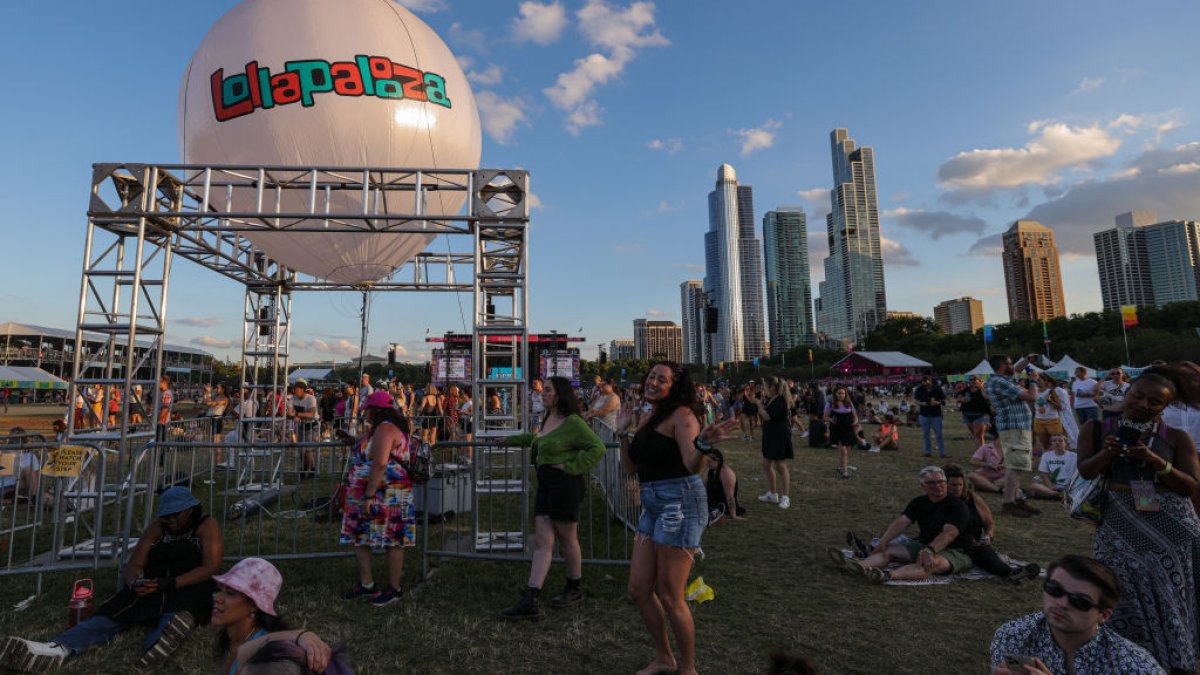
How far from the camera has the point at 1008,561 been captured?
5180 millimetres

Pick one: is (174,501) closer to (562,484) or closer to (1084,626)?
(562,484)

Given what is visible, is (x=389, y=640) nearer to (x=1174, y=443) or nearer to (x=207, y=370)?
(x=1174, y=443)

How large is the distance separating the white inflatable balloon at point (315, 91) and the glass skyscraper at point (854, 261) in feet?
515

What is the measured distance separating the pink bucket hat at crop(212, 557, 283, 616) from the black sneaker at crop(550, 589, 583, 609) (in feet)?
8.59

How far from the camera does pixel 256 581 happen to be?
7.11 feet

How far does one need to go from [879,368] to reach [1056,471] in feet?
186

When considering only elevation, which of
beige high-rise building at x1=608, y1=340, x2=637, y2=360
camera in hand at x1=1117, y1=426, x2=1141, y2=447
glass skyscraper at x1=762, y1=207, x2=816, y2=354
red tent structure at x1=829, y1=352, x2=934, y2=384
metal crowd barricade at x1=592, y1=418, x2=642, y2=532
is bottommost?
metal crowd barricade at x1=592, y1=418, x2=642, y2=532

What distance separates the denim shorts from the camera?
3125 mm

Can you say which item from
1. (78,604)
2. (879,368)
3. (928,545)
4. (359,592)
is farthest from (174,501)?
(879,368)

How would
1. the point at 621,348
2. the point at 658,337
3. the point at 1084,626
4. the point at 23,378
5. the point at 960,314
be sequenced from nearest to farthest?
1. the point at 1084,626
2. the point at 23,378
3. the point at 658,337
4. the point at 960,314
5. the point at 621,348

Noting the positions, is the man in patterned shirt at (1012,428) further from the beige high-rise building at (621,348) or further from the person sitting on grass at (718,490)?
the beige high-rise building at (621,348)

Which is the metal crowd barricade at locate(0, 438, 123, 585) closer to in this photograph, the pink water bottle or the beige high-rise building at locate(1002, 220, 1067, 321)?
the pink water bottle

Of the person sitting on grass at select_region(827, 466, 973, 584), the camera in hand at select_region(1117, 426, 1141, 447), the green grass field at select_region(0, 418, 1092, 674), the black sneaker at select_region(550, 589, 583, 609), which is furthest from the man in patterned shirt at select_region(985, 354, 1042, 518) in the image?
the black sneaker at select_region(550, 589, 583, 609)

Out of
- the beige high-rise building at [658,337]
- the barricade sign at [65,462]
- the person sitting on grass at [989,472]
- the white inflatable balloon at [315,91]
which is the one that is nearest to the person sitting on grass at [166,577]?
the barricade sign at [65,462]
